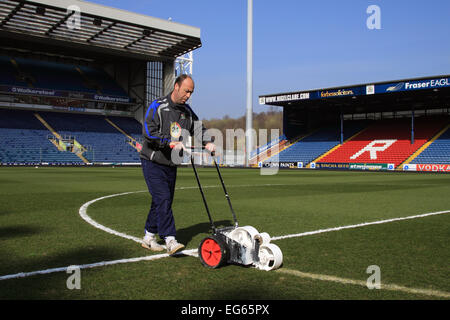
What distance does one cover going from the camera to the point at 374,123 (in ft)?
142

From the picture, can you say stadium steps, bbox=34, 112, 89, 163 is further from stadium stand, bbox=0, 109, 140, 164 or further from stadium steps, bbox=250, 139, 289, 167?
stadium steps, bbox=250, 139, 289, 167

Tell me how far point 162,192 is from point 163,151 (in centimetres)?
45

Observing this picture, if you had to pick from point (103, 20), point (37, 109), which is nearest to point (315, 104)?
point (103, 20)

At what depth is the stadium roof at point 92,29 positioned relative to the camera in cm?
3338

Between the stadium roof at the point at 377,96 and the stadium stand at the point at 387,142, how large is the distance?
1.88 meters

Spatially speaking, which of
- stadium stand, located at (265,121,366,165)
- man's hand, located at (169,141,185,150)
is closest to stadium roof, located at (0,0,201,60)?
stadium stand, located at (265,121,366,165)

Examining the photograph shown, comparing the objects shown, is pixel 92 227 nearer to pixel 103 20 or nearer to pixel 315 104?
pixel 103 20

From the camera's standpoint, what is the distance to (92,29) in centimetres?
3734

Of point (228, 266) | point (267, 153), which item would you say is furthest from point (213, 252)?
point (267, 153)

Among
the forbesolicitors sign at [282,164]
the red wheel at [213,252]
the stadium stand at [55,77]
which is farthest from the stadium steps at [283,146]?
the red wheel at [213,252]

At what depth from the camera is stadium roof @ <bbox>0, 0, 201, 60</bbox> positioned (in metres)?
33.4

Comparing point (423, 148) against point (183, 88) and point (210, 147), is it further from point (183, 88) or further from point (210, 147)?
point (183, 88)

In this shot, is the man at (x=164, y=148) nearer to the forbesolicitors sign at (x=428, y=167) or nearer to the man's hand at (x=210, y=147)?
the man's hand at (x=210, y=147)
